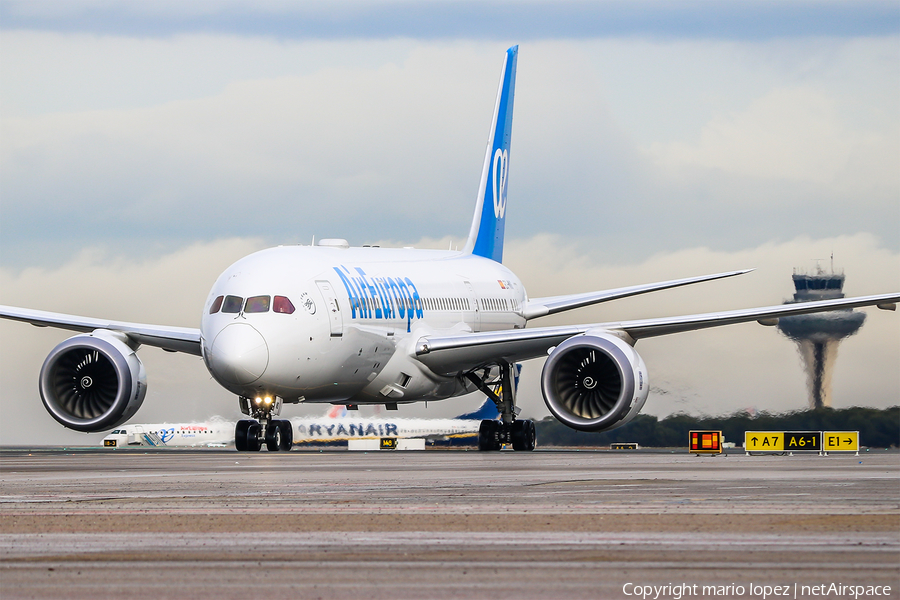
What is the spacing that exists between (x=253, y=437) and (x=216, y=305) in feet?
8.96

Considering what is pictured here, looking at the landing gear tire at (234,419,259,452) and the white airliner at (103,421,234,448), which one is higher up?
the white airliner at (103,421,234,448)

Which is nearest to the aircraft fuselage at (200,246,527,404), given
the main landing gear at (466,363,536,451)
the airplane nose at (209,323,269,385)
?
the airplane nose at (209,323,269,385)

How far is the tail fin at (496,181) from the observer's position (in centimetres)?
3706

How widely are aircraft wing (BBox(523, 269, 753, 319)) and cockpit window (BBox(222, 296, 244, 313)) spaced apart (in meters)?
10.3

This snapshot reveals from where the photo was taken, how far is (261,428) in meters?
25.4

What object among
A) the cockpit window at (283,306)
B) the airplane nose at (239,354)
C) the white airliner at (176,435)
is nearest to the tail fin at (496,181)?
the white airliner at (176,435)

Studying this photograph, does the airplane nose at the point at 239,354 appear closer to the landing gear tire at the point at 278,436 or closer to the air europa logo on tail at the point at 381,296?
the landing gear tire at the point at 278,436

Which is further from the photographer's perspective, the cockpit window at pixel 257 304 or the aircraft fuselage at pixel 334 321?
the cockpit window at pixel 257 304

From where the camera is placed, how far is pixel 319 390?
25578mm

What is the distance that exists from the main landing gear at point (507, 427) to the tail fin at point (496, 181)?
24.6 feet

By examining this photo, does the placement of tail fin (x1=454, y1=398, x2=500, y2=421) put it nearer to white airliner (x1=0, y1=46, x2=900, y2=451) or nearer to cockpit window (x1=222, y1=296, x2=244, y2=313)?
white airliner (x1=0, y1=46, x2=900, y2=451)

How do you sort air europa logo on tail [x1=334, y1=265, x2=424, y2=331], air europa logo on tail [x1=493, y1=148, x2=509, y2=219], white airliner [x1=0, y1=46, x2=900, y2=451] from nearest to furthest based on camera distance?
white airliner [x1=0, y1=46, x2=900, y2=451], air europa logo on tail [x1=334, y1=265, x2=424, y2=331], air europa logo on tail [x1=493, y1=148, x2=509, y2=219]

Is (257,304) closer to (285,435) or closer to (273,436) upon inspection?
(273,436)

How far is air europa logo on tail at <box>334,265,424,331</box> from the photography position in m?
26.1
